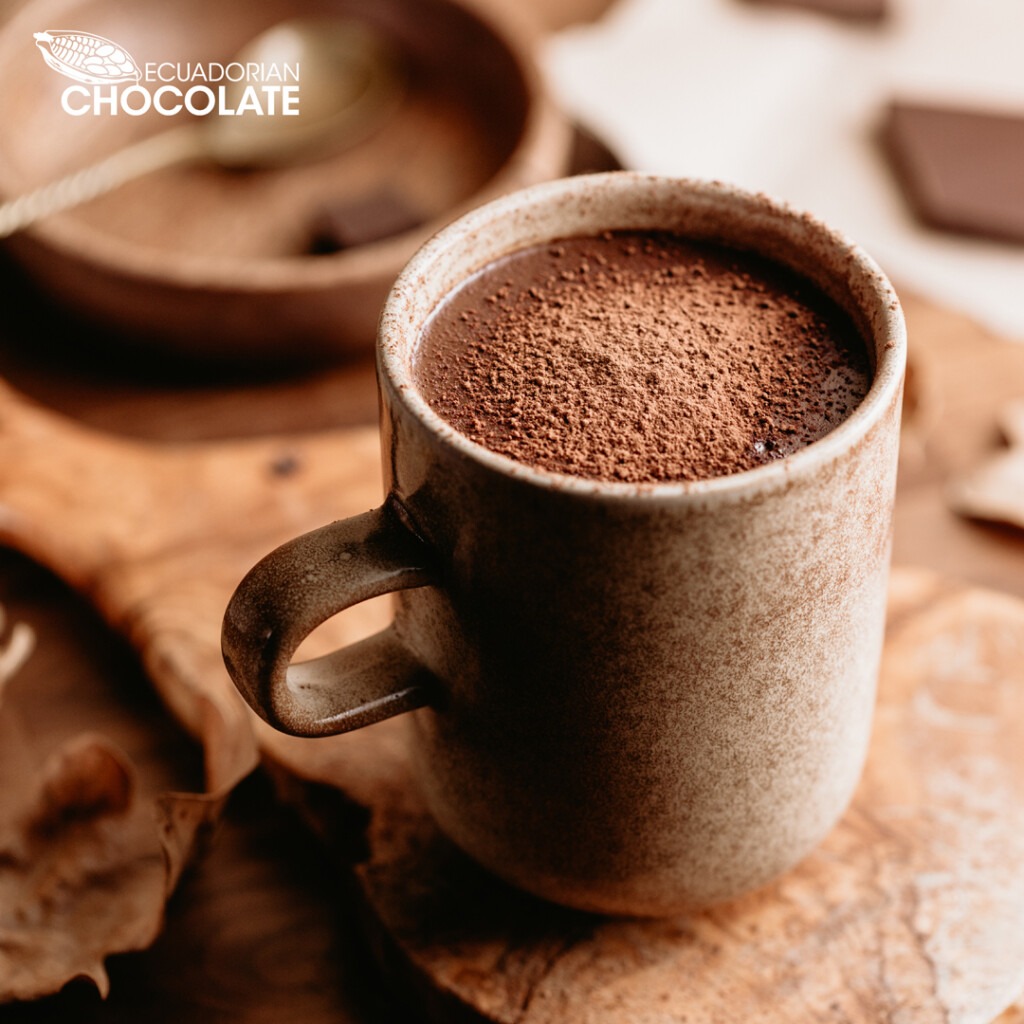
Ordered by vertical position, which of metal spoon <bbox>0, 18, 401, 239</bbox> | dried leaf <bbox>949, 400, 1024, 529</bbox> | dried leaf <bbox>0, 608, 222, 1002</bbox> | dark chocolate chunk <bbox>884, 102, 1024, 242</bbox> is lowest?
dried leaf <bbox>0, 608, 222, 1002</bbox>

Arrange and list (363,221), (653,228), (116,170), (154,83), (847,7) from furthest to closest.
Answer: (847,7)
(154,83)
(116,170)
(363,221)
(653,228)

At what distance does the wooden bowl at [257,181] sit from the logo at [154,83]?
15 mm

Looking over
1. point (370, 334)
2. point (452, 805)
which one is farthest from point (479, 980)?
point (370, 334)

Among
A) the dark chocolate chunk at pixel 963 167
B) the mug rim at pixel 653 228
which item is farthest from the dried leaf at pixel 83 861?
the dark chocolate chunk at pixel 963 167

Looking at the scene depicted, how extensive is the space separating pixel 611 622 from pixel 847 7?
4.96 ft

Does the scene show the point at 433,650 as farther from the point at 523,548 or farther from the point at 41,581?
the point at 41,581

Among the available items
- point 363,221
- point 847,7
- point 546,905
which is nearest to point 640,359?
point 546,905

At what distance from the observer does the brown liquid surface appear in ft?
1.93

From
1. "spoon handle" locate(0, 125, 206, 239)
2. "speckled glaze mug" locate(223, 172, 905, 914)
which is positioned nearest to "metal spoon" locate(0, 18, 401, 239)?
"spoon handle" locate(0, 125, 206, 239)

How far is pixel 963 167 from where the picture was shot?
1.47 meters

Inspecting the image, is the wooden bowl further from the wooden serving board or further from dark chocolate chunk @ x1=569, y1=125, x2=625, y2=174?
the wooden serving board

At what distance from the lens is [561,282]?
691 millimetres

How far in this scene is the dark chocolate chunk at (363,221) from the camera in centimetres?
130

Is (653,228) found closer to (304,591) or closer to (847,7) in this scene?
(304,591)
